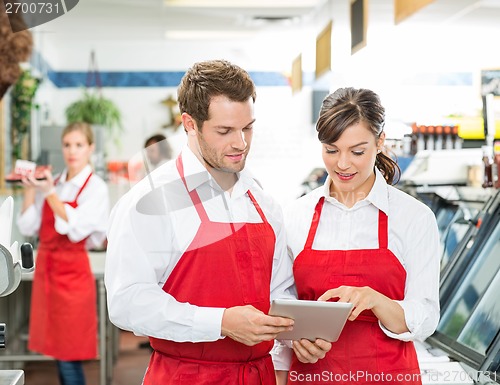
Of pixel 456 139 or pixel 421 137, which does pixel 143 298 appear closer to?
pixel 421 137

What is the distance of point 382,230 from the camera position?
1.81m

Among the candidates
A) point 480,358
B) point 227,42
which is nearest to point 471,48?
point 227,42

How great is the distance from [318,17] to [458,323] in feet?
3.61

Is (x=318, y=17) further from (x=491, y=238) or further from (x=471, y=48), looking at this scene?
(x=491, y=238)

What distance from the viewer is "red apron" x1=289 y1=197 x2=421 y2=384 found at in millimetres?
1782

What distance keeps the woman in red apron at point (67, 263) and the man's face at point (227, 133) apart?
1.73 m

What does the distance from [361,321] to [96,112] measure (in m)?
2.22

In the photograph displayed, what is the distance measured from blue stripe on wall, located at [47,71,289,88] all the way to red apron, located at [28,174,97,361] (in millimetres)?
431

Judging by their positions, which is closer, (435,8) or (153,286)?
(153,286)

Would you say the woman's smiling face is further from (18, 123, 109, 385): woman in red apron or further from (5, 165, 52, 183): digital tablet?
(5, 165, 52, 183): digital tablet

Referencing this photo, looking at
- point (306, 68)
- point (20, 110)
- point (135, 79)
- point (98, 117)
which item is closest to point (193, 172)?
point (306, 68)

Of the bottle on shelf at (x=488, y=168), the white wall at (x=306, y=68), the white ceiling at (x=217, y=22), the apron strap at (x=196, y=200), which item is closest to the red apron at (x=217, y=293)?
the apron strap at (x=196, y=200)

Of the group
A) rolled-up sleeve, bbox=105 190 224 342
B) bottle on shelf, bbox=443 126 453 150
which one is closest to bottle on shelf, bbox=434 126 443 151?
bottle on shelf, bbox=443 126 453 150

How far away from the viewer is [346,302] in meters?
1.66
